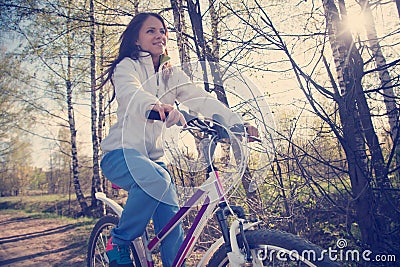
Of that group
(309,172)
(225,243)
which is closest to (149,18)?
(225,243)

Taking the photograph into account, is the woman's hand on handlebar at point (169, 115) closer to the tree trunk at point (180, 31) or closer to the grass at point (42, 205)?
the tree trunk at point (180, 31)

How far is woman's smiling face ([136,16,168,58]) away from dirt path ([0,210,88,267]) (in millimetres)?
2993

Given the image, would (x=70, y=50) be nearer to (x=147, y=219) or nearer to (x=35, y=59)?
(x=35, y=59)

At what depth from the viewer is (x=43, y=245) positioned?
217 inches

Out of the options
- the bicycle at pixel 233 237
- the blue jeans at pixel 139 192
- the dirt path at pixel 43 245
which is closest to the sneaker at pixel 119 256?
the blue jeans at pixel 139 192

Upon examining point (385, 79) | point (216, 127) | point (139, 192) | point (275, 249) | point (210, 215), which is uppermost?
point (385, 79)

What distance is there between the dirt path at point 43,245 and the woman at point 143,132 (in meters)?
2.45

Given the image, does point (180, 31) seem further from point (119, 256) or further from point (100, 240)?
point (119, 256)

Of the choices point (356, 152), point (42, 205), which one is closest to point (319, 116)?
point (356, 152)

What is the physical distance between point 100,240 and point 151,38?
161 cm

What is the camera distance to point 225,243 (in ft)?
5.22

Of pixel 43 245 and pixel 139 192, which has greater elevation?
pixel 139 192

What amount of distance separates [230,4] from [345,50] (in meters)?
1.38

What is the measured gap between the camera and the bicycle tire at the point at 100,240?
258cm
